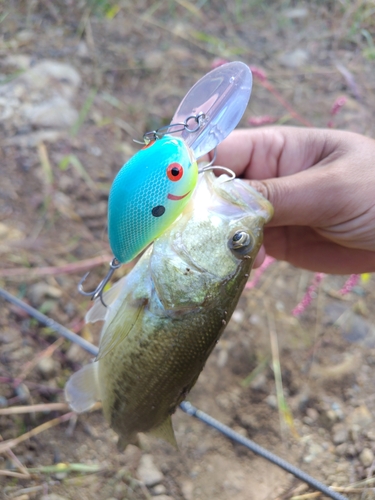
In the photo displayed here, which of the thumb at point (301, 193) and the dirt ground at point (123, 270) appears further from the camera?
the dirt ground at point (123, 270)

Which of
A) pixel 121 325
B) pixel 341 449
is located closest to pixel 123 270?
pixel 121 325

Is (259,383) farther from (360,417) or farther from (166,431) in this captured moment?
(166,431)

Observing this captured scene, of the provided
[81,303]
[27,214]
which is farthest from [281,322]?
[27,214]


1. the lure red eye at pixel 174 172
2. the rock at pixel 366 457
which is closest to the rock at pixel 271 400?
the rock at pixel 366 457

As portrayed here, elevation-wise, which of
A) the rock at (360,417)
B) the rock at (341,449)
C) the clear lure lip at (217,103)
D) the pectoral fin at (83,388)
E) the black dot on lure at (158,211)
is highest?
the clear lure lip at (217,103)

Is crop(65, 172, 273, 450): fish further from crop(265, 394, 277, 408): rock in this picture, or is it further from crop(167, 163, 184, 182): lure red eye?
crop(265, 394, 277, 408): rock

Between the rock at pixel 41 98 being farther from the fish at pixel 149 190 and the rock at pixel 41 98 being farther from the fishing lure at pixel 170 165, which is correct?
the fish at pixel 149 190
